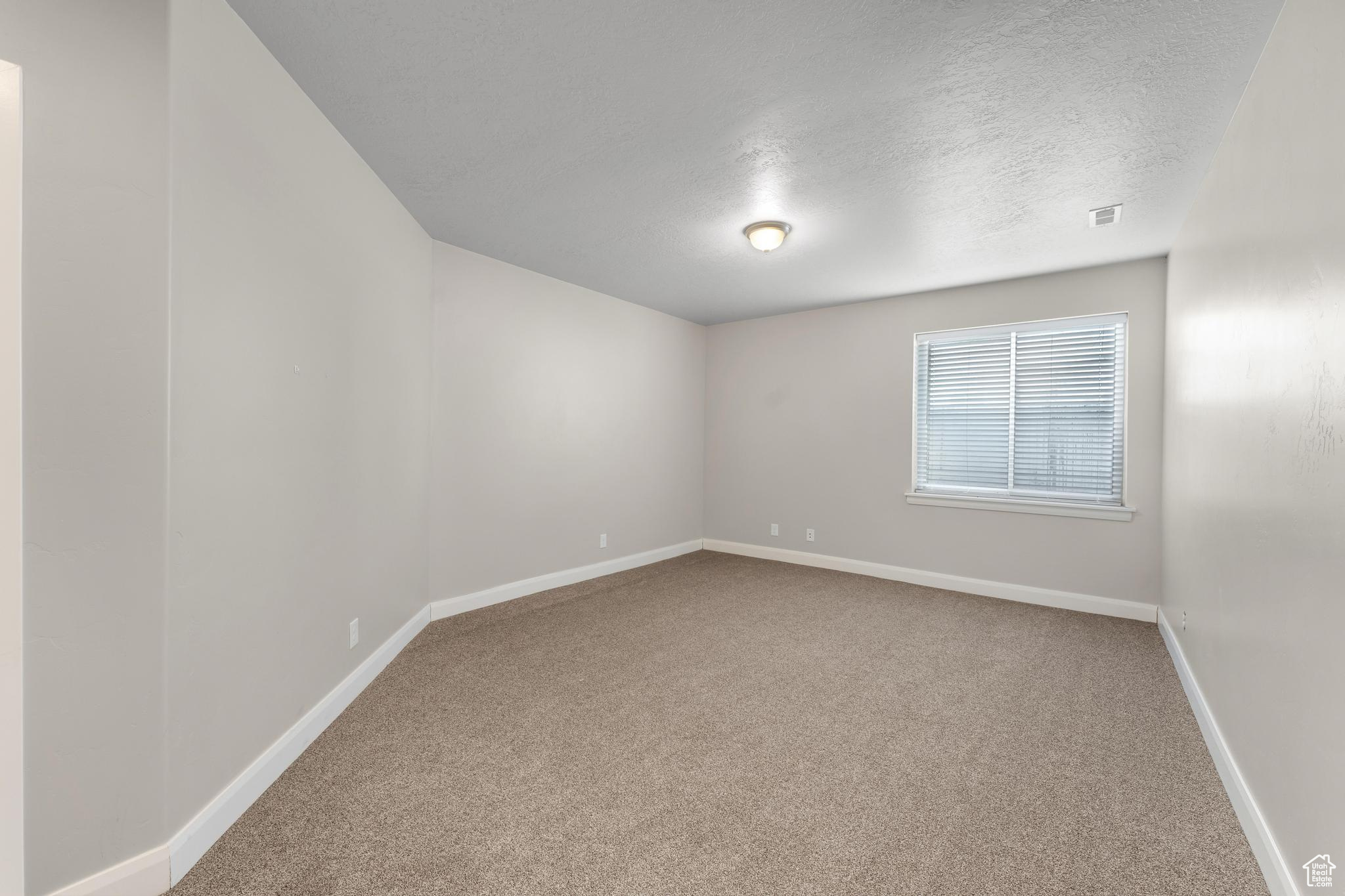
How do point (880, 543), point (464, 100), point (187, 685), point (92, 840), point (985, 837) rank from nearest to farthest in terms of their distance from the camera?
point (92, 840), point (187, 685), point (985, 837), point (464, 100), point (880, 543)

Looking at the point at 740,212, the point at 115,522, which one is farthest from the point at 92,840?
the point at 740,212

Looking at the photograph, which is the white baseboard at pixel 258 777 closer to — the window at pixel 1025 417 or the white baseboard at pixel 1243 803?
the white baseboard at pixel 1243 803

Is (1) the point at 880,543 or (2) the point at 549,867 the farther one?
(1) the point at 880,543

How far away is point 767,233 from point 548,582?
10.3ft

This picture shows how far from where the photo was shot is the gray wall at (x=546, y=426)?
151 inches

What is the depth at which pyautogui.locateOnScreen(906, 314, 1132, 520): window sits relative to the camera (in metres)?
4.07

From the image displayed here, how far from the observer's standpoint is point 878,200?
2.95 metres

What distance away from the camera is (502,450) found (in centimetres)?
414

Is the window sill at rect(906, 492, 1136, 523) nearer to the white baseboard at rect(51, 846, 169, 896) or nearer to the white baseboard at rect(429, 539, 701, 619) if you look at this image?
the white baseboard at rect(429, 539, 701, 619)

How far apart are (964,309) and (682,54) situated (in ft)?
12.0

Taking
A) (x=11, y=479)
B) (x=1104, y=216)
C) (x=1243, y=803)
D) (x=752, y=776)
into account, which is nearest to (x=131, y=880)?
(x=11, y=479)

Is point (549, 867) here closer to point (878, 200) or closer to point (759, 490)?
point (878, 200)

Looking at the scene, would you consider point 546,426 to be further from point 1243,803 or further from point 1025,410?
point 1243,803

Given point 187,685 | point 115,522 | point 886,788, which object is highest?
point 115,522
